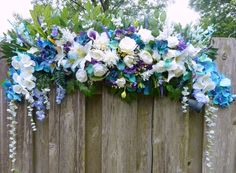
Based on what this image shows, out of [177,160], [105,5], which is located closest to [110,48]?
[177,160]

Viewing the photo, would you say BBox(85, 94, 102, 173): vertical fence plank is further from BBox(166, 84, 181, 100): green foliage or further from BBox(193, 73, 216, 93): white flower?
BBox(193, 73, 216, 93): white flower

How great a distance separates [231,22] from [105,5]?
4.92m

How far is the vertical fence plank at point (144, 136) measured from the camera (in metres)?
1.55

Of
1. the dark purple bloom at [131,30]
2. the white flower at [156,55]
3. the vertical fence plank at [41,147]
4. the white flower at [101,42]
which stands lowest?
the vertical fence plank at [41,147]

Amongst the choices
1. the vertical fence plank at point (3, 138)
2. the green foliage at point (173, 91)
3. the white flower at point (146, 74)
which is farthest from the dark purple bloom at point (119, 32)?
the vertical fence plank at point (3, 138)

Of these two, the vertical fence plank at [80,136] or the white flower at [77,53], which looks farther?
the vertical fence plank at [80,136]

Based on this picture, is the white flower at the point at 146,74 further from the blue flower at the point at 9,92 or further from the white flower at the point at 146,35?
the blue flower at the point at 9,92

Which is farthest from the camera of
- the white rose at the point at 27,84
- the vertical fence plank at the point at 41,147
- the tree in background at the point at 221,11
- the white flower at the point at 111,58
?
the tree in background at the point at 221,11

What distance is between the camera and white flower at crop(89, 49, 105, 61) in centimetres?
140

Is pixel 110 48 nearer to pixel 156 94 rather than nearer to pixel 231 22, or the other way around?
pixel 156 94

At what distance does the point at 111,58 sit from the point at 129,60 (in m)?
0.08

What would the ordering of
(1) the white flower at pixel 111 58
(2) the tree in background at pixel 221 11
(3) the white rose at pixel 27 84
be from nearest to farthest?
(1) the white flower at pixel 111 58 < (3) the white rose at pixel 27 84 < (2) the tree in background at pixel 221 11

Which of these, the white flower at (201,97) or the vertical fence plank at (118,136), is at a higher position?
the white flower at (201,97)

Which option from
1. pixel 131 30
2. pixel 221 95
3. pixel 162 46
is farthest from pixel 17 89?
pixel 221 95
